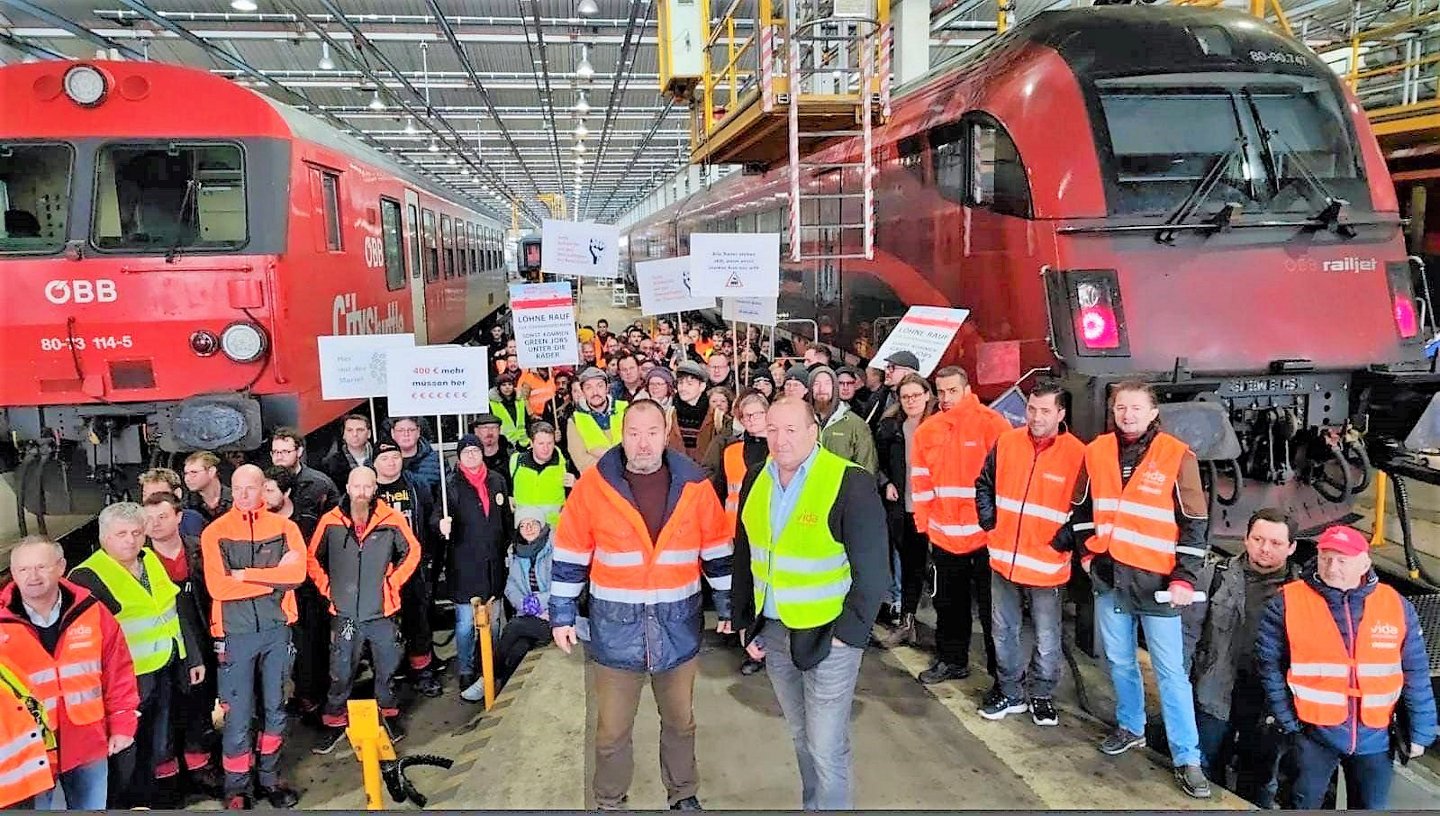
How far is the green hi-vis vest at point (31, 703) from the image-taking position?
332cm

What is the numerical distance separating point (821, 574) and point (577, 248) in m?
5.87

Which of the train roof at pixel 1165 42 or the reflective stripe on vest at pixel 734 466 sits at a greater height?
the train roof at pixel 1165 42

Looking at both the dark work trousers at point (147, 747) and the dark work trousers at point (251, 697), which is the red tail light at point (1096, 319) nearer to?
the dark work trousers at point (251, 697)

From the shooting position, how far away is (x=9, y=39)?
15156 millimetres

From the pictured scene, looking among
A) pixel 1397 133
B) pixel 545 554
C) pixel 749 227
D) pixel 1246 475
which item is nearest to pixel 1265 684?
pixel 1246 475

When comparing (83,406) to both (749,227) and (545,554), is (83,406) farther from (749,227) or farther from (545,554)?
(749,227)

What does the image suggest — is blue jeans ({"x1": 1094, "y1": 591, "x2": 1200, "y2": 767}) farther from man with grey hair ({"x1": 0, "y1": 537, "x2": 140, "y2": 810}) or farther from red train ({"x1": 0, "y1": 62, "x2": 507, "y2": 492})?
red train ({"x1": 0, "y1": 62, "x2": 507, "y2": 492})

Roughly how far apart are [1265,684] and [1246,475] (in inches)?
80.0

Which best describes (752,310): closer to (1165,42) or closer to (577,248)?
(577,248)

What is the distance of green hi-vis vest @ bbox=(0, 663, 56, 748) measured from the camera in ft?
10.9

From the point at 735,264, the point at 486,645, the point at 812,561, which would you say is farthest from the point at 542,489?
the point at 812,561

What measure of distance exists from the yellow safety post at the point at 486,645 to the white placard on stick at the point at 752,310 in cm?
331

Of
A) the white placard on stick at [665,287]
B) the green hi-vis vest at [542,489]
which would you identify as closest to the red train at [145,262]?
the green hi-vis vest at [542,489]

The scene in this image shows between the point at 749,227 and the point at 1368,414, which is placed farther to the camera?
the point at 749,227
